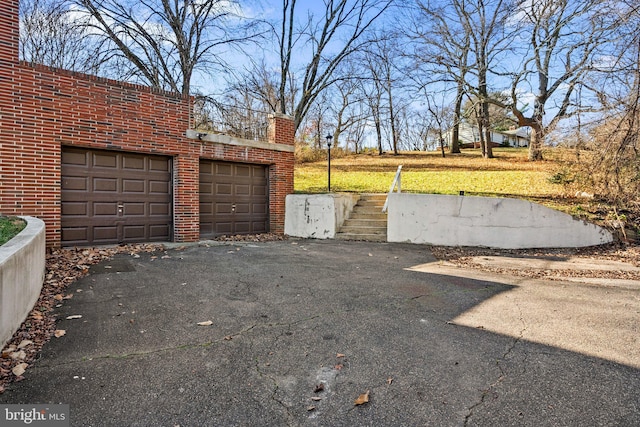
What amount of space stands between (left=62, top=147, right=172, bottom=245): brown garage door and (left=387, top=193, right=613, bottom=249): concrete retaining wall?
599 cm

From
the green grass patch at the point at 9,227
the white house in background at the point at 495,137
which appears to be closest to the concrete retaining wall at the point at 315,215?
the green grass patch at the point at 9,227

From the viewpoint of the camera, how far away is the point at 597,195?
10.7 metres

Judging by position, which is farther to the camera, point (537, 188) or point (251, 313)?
point (537, 188)

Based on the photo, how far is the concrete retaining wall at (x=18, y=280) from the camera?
2904 mm

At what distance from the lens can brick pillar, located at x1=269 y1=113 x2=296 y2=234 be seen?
11.0 meters

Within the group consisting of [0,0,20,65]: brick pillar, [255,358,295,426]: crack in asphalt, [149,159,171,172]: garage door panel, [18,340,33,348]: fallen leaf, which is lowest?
[255,358,295,426]: crack in asphalt

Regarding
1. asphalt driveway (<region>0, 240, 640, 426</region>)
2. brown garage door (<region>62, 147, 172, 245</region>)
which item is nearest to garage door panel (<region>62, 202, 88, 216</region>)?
brown garage door (<region>62, 147, 172, 245</region>)

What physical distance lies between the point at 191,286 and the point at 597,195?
1148 cm

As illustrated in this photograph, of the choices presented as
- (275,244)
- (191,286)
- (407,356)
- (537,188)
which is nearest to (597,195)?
(537,188)

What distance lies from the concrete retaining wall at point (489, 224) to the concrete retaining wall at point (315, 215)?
1675 millimetres

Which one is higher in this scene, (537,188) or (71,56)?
(71,56)

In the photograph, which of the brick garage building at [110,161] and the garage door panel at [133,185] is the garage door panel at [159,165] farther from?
the garage door panel at [133,185]

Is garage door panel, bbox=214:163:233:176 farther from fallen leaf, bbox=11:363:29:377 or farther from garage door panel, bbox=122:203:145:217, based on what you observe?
fallen leaf, bbox=11:363:29:377

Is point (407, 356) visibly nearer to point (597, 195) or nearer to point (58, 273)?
point (58, 273)
